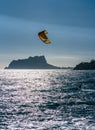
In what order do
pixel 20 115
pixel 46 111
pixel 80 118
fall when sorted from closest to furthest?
pixel 80 118 → pixel 20 115 → pixel 46 111

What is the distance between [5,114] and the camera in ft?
228

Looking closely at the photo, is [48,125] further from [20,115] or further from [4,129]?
[20,115]

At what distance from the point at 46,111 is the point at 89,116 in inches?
507

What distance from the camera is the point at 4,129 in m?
52.0

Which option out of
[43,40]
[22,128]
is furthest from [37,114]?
[43,40]

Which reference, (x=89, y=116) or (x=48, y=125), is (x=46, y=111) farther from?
(x=48, y=125)

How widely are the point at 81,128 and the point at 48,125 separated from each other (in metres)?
6.27

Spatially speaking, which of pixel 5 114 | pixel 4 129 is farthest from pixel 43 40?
pixel 5 114

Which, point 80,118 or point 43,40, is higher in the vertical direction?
point 43,40

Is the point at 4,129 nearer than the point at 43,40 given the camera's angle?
No

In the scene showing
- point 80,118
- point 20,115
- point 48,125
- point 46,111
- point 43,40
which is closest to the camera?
point 43,40

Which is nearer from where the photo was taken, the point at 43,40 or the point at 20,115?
the point at 43,40

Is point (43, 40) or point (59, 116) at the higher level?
point (43, 40)

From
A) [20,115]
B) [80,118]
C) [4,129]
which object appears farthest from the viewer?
[20,115]
